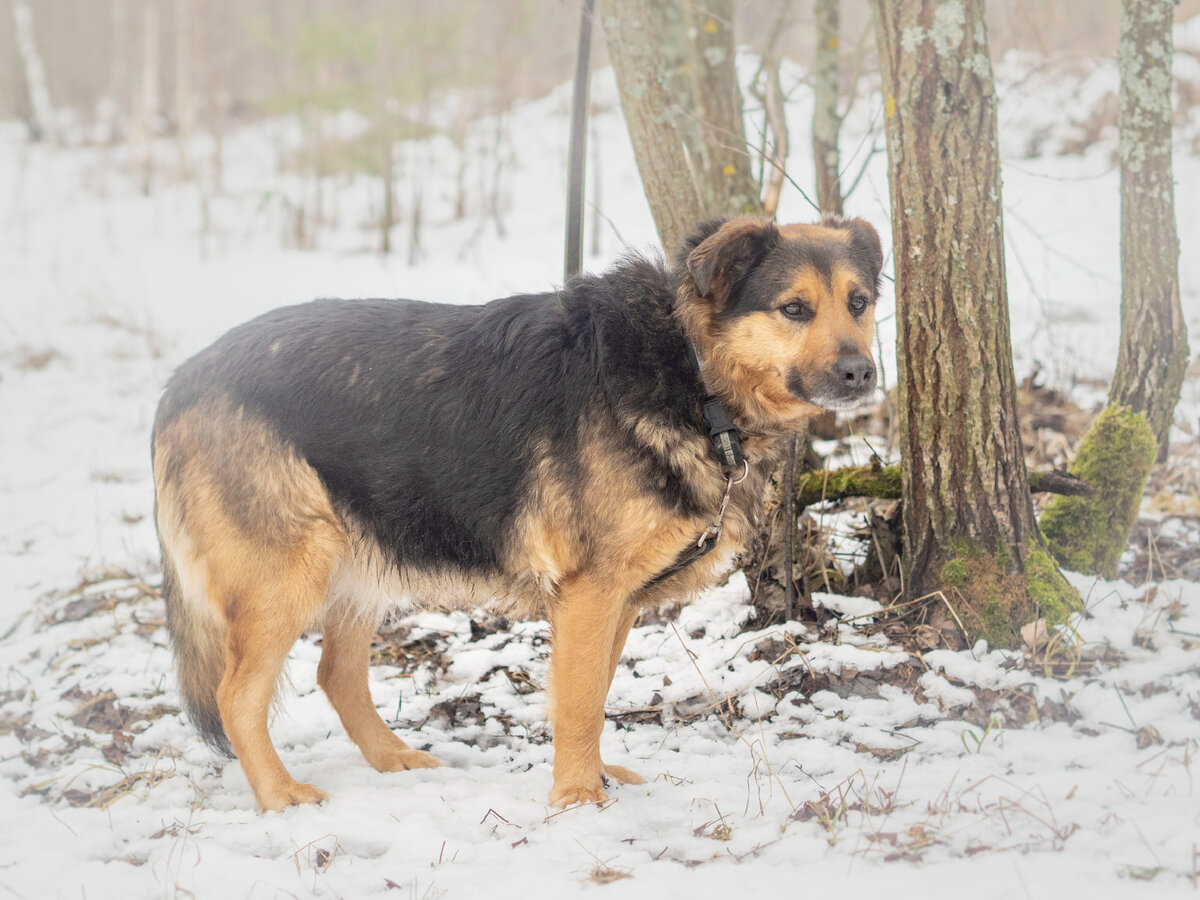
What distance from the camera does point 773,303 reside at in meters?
3.26

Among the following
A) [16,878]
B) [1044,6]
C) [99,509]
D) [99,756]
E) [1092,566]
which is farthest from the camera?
[1044,6]

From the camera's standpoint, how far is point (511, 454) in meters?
3.34

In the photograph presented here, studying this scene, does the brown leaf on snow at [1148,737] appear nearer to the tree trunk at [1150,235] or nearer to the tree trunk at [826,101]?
the tree trunk at [1150,235]

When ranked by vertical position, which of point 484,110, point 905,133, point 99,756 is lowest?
point 99,756

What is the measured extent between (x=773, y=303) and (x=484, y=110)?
1546cm

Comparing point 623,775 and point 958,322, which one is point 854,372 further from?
point 623,775

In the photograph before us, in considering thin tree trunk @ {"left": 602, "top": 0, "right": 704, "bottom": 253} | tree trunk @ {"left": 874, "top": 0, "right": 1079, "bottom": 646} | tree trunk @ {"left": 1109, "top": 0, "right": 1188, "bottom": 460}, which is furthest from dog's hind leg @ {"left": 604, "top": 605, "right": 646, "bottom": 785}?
tree trunk @ {"left": 1109, "top": 0, "right": 1188, "bottom": 460}

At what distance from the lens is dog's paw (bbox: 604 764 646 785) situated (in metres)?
3.45

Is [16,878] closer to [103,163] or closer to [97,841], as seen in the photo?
[97,841]

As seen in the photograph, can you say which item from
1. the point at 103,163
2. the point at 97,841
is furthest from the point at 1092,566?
the point at 103,163

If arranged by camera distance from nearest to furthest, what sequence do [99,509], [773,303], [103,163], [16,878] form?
1. [16,878]
2. [773,303]
3. [99,509]
4. [103,163]

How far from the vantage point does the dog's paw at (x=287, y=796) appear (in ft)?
11.0

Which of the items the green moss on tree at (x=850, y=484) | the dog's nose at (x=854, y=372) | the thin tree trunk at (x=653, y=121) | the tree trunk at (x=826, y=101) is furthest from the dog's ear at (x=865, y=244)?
the tree trunk at (x=826, y=101)

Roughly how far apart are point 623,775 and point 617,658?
1.48 ft
